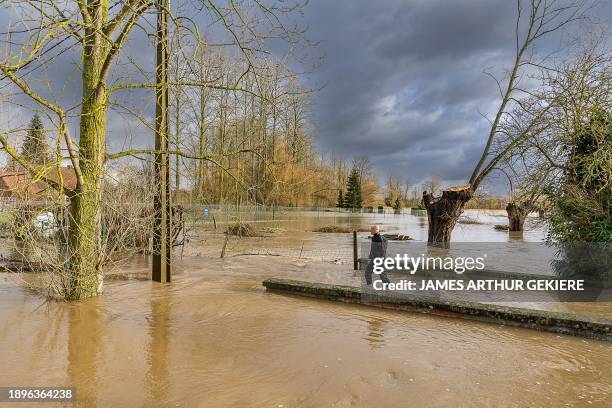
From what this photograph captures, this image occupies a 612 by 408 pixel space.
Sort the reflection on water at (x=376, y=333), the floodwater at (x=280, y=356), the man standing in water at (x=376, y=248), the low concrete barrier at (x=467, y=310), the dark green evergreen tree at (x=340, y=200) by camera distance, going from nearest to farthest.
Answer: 1. the floodwater at (x=280, y=356)
2. the reflection on water at (x=376, y=333)
3. the low concrete barrier at (x=467, y=310)
4. the man standing in water at (x=376, y=248)
5. the dark green evergreen tree at (x=340, y=200)

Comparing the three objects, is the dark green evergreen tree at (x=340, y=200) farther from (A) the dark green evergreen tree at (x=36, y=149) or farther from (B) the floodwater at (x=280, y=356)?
(A) the dark green evergreen tree at (x=36, y=149)

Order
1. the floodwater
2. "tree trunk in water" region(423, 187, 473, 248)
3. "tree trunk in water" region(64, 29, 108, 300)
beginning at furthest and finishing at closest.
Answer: "tree trunk in water" region(423, 187, 473, 248), "tree trunk in water" region(64, 29, 108, 300), the floodwater

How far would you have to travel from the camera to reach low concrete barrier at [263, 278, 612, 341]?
6758 millimetres

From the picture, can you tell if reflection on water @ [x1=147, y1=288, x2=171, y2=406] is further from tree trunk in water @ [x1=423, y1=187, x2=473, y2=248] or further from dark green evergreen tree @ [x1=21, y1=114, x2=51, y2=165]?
tree trunk in water @ [x1=423, y1=187, x2=473, y2=248]

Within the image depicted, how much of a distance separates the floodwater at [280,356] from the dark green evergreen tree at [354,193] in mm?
67834

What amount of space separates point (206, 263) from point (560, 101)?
12331 millimetres

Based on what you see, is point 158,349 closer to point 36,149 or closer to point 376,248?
point 36,149

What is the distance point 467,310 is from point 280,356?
12.5 feet

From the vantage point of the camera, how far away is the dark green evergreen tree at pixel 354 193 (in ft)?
250

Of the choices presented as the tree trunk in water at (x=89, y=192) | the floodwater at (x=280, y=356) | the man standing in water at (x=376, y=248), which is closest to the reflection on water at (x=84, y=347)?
the floodwater at (x=280, y=356)

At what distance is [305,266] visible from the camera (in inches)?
579

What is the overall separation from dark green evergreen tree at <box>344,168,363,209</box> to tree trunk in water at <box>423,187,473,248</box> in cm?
5772

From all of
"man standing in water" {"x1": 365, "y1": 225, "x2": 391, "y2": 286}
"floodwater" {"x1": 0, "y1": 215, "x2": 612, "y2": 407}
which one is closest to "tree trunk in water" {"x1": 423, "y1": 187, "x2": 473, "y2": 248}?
"man standing in water" {"x1": 365, "y1": 225, "x2": 391, "y2": 286}

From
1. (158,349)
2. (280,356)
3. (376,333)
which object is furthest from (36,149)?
(376,333)
